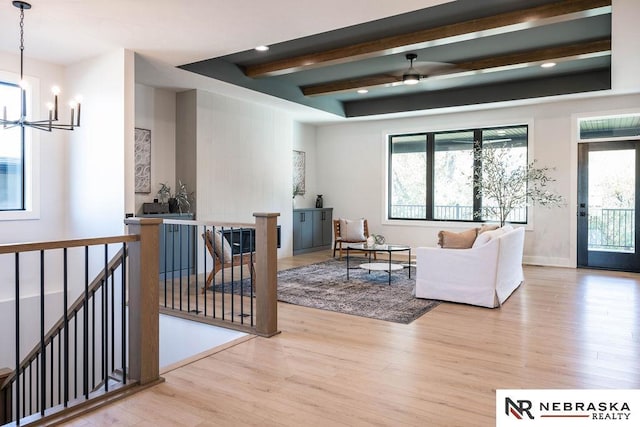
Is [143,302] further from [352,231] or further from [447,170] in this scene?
[447,170]

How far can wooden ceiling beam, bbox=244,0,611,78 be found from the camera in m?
4.04

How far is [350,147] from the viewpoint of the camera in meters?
9.47

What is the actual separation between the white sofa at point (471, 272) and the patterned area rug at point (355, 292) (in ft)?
0.67

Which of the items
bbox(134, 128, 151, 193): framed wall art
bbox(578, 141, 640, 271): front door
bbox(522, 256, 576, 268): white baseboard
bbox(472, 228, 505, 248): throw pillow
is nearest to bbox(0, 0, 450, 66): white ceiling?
bbox(134, 128, 151, 193): framed wall art

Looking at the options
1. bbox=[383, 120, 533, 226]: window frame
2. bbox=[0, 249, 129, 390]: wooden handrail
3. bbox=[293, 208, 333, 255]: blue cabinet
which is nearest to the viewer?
bbox=[0, 249, 129, 390]: wooden handrail

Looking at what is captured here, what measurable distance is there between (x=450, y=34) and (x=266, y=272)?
10.1 feet

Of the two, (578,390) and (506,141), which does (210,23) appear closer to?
(578,390)

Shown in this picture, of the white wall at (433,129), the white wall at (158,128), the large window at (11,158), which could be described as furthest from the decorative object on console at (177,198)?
the white wall at (433,129)

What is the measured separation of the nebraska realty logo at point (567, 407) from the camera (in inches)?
92.2

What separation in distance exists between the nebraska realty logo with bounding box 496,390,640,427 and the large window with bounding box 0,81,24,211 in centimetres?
528

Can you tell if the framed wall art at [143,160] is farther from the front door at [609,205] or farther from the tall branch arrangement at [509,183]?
the front door at [609,205]

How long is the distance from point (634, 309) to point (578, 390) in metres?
2.56

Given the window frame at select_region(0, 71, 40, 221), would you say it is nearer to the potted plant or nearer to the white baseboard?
the potted plant

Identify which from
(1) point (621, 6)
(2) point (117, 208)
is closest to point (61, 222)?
(2) point (117, 208)
